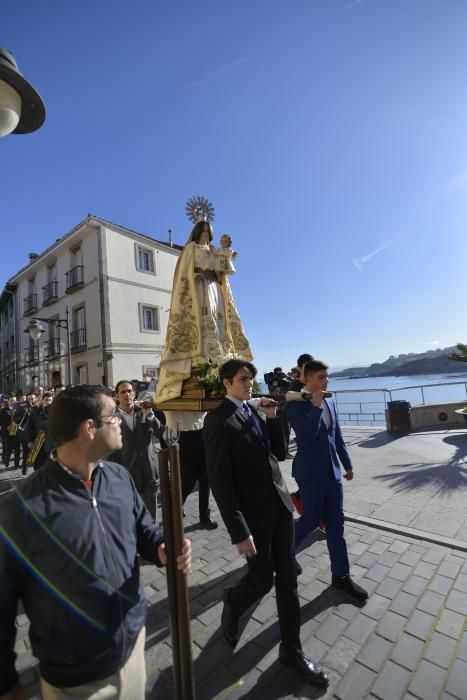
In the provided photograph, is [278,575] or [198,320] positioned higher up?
[198,320]

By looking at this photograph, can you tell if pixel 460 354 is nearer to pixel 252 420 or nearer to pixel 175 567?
pixel 252 420

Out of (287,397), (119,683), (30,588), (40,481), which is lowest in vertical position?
(119,683)

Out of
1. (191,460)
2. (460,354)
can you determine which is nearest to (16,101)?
(191,460)

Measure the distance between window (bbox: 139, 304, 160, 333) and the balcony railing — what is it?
6643 millimetres

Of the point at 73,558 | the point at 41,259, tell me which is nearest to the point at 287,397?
the point at 73,558

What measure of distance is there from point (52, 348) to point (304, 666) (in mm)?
26160

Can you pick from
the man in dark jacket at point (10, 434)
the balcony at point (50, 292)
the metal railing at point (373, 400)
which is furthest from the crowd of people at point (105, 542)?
the balcony at point (50, 292)

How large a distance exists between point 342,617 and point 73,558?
253 cm

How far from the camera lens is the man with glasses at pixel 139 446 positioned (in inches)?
170

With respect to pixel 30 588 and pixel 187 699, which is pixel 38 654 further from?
pixel 187 699

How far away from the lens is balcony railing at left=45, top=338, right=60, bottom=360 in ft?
78.2

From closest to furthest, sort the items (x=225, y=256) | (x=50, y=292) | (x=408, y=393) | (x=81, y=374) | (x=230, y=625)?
(x=230, y=625)
(x=225, y=256)
(x=408, y=393)
(x=81, y=374)
(x=50, y=292)

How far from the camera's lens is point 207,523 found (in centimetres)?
486

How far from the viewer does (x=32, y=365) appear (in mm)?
26562
